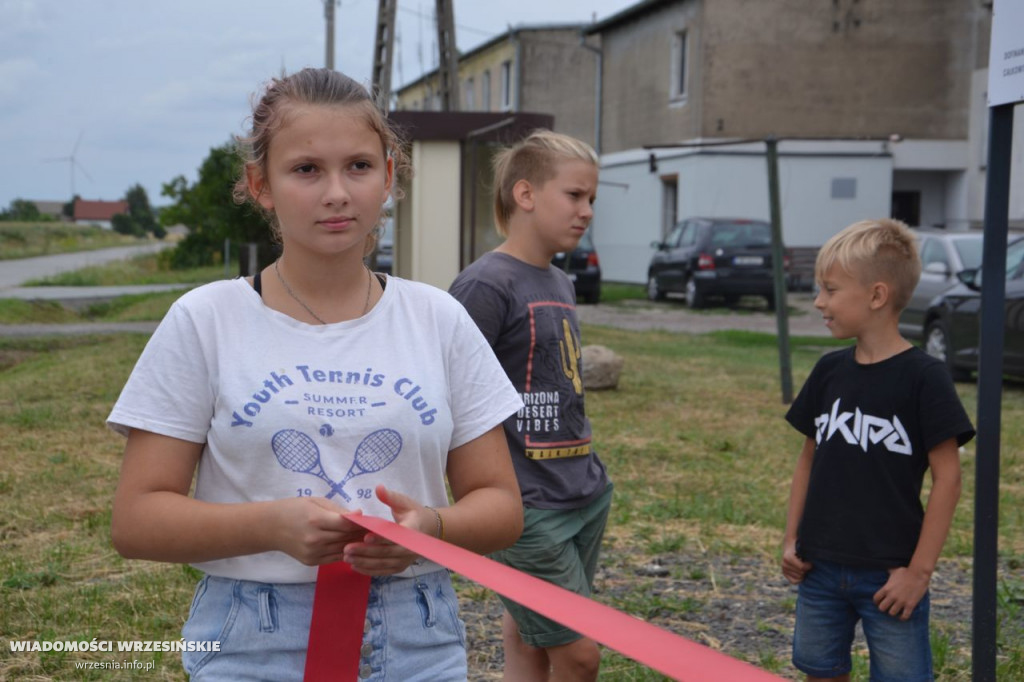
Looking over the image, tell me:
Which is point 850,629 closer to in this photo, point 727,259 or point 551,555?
point 551,555

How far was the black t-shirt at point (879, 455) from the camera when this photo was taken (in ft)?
9.65

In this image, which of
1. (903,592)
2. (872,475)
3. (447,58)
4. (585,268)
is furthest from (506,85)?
(903,592)

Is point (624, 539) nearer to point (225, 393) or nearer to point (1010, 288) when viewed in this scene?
point (225, 393)

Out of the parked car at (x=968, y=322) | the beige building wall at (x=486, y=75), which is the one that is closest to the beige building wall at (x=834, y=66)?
the beige building wall at (x=486, y=75)

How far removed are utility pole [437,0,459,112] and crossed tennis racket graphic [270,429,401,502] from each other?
1951 cm

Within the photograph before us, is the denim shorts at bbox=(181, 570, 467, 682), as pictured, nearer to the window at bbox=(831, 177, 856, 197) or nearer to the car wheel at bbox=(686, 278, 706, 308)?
the car wheel at bbox=(686, 278, 706, 308)

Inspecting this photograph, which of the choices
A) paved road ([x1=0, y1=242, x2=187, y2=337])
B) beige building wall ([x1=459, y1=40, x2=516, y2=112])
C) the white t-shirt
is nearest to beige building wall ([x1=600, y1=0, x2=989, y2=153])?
beige building wall ([x1=459, y1=40, x2=516, y2=112])

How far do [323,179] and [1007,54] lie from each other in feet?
6.66

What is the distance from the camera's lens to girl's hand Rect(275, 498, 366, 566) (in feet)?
5.83

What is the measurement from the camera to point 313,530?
A: 178 cm

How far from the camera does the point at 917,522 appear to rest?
9.74 ft

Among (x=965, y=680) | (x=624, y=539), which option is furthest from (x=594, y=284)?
(x=965, y=680)

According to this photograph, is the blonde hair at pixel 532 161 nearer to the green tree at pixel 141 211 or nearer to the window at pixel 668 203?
the window at pixel 668 203

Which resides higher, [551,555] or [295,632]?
[295,632]
